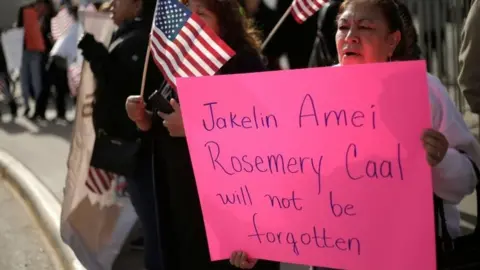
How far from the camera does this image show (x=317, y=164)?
1946 mm

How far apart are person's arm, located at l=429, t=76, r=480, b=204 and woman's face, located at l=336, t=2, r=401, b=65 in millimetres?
180

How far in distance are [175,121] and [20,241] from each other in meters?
3.44

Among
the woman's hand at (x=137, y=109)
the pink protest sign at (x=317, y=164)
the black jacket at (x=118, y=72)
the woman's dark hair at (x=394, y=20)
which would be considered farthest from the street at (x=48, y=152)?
the woman's dark hair at (x=394, y=20)

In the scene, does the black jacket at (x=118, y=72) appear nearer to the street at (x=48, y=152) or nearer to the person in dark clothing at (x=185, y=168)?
the person in dark clothing at (x=185, y=168)

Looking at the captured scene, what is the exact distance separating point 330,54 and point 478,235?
2.52 meters

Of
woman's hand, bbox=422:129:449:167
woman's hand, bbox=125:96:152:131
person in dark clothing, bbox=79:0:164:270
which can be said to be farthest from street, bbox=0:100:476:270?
woman's hand, bbox=422:129:449:167

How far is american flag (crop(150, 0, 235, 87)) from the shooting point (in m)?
2.44

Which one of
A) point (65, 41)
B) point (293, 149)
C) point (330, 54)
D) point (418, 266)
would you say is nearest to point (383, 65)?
point (293, 149)

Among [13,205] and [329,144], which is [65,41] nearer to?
[13,205]

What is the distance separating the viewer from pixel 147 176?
11.6 ft

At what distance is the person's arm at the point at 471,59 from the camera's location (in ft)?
9.09

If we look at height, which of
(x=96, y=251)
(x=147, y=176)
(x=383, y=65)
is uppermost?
(x=383, y=65)

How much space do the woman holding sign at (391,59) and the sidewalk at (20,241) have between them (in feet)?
11.2

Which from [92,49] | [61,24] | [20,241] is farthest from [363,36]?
[61,24]
